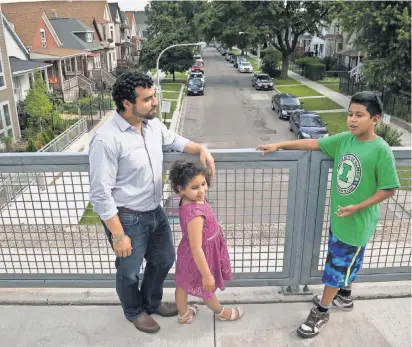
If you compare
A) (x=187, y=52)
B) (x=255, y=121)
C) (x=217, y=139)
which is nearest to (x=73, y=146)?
(x=217, y=139)

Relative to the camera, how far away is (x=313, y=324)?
292 cm

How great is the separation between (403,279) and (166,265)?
6.56ft

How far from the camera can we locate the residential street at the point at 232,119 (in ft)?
71.3

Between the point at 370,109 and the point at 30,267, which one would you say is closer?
the point at 370,109

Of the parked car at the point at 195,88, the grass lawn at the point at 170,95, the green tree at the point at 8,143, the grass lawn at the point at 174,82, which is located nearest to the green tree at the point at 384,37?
the parked car at the point at 195,88

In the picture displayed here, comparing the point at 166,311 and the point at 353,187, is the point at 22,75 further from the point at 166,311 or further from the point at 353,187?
the point at 353,187

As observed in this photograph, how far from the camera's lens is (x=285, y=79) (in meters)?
42.3

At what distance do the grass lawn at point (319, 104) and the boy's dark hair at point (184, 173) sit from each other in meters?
25.7

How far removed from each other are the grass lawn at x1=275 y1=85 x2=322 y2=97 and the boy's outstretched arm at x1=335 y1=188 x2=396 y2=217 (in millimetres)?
31416

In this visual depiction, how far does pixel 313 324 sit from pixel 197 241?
1.13 m

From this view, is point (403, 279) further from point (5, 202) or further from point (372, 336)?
point (5, 202)

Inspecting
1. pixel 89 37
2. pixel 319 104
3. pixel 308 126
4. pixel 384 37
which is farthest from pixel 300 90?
pixel 89 37

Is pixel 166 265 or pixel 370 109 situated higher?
pixel 370 109

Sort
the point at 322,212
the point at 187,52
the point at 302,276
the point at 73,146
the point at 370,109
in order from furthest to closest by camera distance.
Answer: the point at 187,52, the point at 73,146, the point at 302,276, the point at 322,212, the point at 370,109
